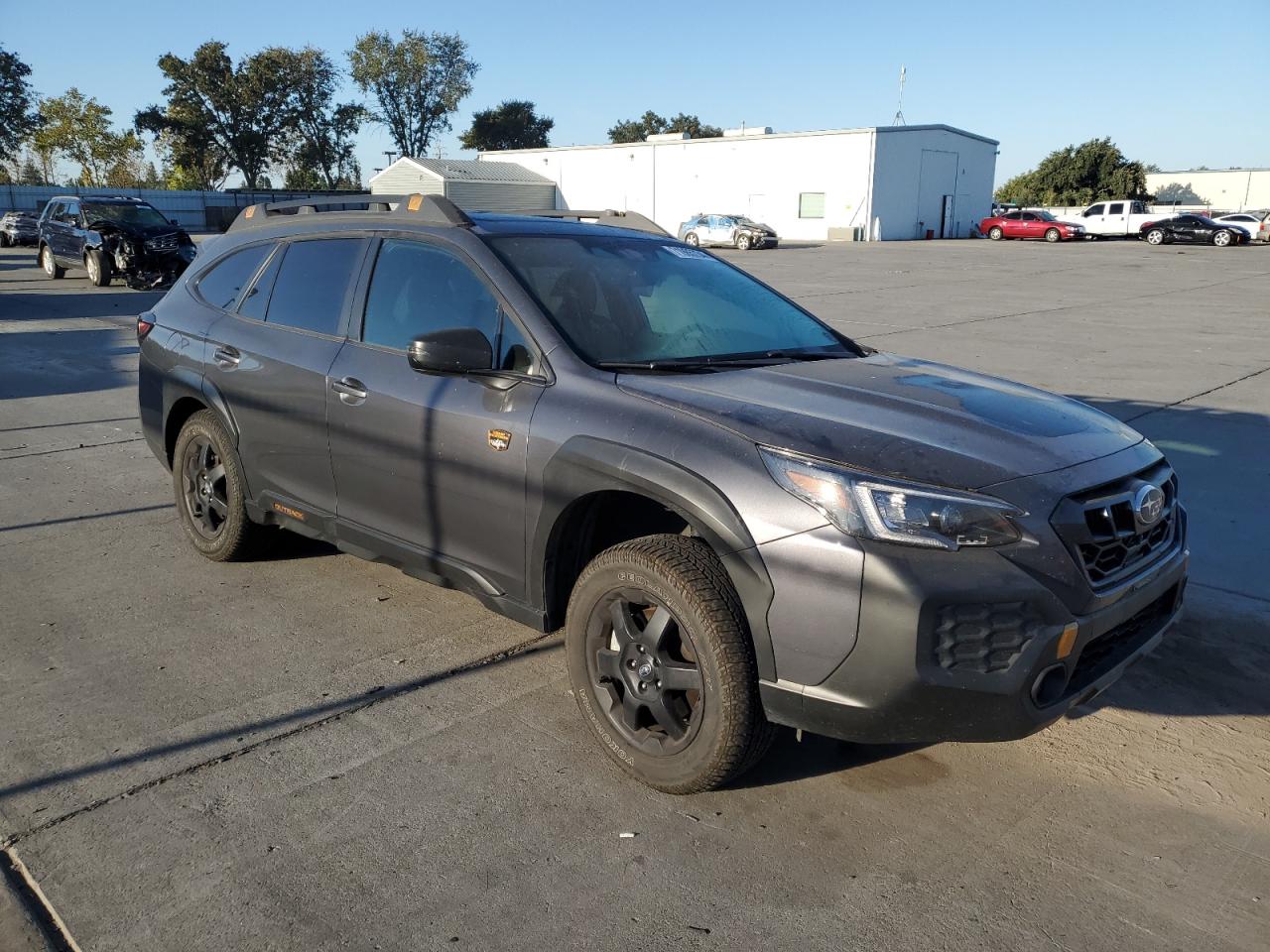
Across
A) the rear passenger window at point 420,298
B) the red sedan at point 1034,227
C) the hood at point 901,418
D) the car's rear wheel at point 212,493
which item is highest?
the rear passenger window at point 420,298

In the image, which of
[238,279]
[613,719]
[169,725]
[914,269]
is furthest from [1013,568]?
[914,269]

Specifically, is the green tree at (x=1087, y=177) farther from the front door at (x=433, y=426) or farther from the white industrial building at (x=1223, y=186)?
the front door at (x=433, y=426)

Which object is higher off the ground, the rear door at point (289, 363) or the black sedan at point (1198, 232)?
the rear door at point (289, 363)

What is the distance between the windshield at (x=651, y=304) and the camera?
390 cm

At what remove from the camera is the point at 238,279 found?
5293 mm

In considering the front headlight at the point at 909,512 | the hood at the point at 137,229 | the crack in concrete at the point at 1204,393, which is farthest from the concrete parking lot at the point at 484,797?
the hood at the point at 137,229

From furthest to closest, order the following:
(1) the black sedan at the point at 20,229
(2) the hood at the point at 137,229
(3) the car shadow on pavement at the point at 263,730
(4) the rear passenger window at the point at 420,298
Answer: (1) the black sedan at the point at 20,229 < (2) the hood at the point at 137,229 < (4) the rear passenger window at the point at 420,298 < (3) the car shadow on pavement at the point at 263,730

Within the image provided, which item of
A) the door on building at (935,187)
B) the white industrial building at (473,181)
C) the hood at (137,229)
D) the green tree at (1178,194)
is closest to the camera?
the hood at (137,229)

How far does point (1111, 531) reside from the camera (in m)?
3.11

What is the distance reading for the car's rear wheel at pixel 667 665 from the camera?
3055mm

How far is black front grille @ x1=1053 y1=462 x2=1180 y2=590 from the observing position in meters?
2.98

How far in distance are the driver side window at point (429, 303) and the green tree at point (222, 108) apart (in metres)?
77.5

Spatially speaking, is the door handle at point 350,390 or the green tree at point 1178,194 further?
the green tree at point 1178,194

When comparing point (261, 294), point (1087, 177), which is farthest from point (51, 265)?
point (1087, 177)
